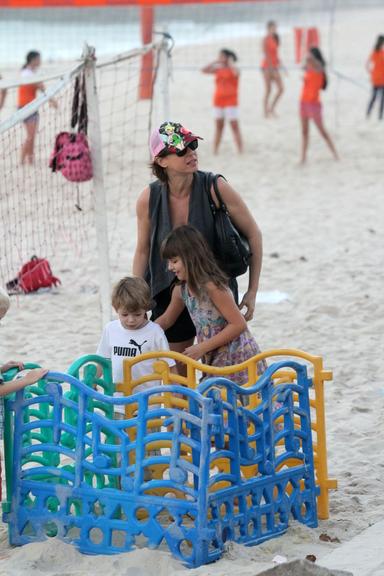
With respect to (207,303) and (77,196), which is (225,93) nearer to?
(77,196)

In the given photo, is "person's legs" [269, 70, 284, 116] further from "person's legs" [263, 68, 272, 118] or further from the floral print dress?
the floral print dress

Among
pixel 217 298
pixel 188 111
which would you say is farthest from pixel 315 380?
pixel 188 111

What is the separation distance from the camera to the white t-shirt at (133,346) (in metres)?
4.87

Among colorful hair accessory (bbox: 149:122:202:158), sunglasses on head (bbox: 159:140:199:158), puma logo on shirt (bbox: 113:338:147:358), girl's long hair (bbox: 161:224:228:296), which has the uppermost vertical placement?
colorful hair accessory (bbox: 149:122:202:158)

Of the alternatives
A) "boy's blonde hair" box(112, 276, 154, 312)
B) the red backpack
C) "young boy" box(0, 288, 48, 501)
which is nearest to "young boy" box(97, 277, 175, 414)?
"boy's blonde hair" box(112, 276, 154, 312)

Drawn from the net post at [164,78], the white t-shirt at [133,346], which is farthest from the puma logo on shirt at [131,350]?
the net post at [164,78]

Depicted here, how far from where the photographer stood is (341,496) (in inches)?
200

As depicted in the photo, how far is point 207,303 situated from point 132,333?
33 centimetres

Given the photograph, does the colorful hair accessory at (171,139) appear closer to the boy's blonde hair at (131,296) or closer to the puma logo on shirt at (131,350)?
the boy's blonde hair at (131,296)

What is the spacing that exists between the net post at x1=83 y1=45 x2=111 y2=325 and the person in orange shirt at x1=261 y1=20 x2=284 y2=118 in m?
12.2

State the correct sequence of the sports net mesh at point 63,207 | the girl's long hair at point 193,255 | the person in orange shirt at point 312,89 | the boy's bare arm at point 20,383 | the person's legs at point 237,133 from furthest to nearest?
1. the person's legs at point 237,133
2. the person in orange shirt at point 312,89
3. the sports net mesh at point 63,207
4. the girl's long hair at point 193,255
5. the boy's bare arm at point 20,383

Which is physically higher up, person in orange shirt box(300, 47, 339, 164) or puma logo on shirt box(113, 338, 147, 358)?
person in orange shirt box(300, 47, 339, 164)

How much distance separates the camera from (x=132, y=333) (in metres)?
4.89

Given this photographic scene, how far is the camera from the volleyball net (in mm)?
7328
